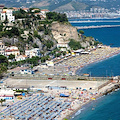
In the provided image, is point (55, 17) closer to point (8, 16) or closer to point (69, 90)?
point (8, 16)


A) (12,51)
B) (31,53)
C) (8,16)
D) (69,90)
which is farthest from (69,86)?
(8,16)

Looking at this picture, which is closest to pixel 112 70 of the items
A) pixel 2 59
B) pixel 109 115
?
pixel 2 59

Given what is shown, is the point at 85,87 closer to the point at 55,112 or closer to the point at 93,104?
the point at 93,104

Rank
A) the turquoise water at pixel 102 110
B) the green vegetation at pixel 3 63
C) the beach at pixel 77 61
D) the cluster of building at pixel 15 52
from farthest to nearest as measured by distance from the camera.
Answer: the cluster of building at pixel 15 52 < the beach at pixel 77 61 < the green vegetation at pixel 3 63 < the turquoise water at pixel 102 110

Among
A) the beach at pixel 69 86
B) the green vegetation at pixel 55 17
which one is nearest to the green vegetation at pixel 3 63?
the beach at pixel 69 86

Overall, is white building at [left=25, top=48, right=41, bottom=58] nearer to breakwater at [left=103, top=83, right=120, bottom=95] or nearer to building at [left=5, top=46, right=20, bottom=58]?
building at [left=5, top=46, right=20, bottom=58]

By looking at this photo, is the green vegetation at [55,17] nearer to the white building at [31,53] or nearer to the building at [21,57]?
the white building at [31,53]
